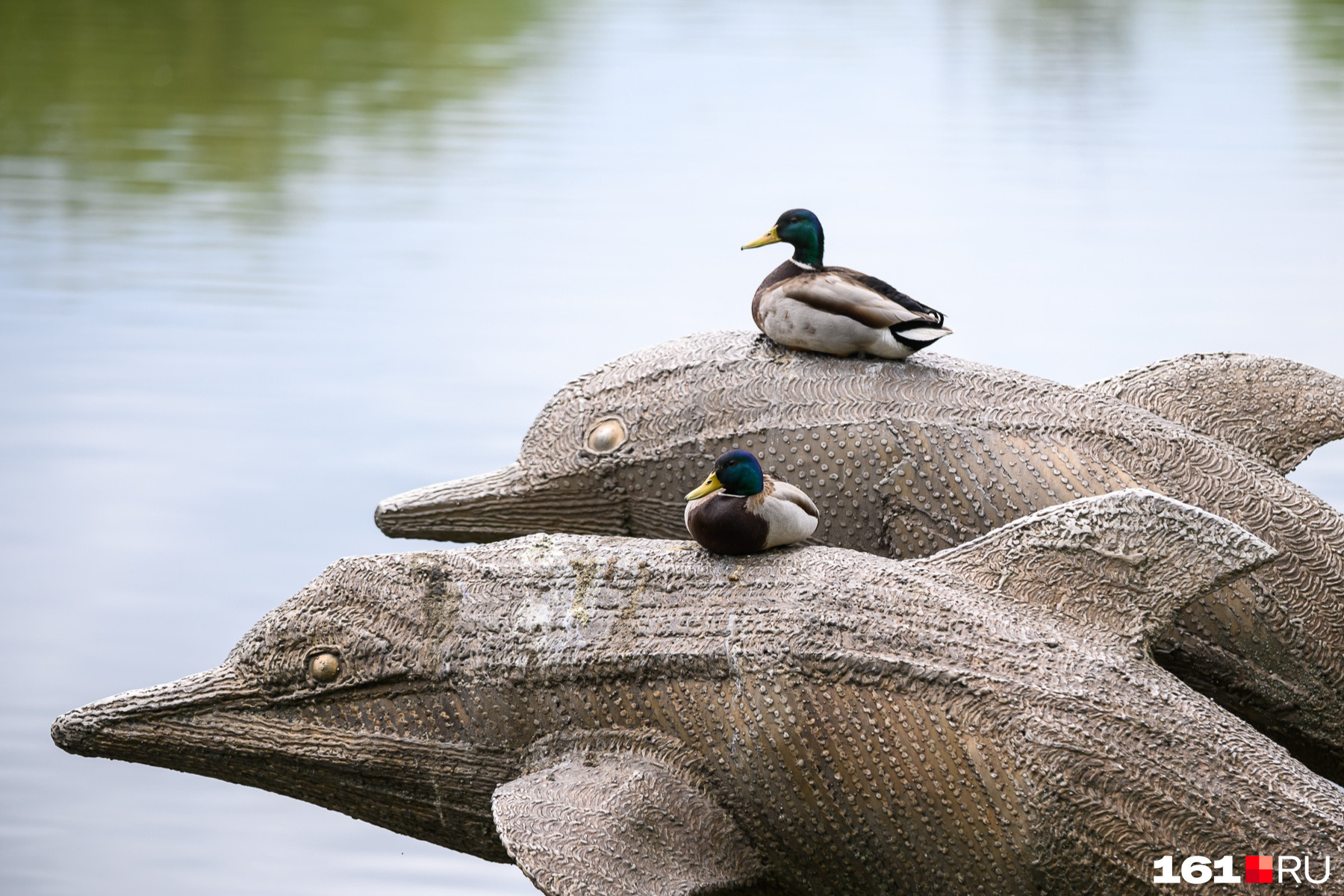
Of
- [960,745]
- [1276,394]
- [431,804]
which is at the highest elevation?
[1276,394]

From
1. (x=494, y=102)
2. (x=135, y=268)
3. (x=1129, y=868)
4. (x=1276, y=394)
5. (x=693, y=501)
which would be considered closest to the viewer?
(x=1129, y=868)

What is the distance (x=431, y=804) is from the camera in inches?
126

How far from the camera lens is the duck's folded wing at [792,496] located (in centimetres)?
312

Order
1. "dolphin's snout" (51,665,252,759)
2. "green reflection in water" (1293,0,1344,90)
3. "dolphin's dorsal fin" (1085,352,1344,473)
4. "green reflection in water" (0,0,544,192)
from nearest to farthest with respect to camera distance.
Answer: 1. "dolphin's snout" (51,665,252,759)
2. "dolphin's dorsal fin" (1085,352,1344,473)
3. "green reflection in water" (0,0,544,192)
4. "green reflection in water" (1293,0,1344,90)

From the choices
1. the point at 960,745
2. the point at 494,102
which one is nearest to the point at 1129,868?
the point at 960,745

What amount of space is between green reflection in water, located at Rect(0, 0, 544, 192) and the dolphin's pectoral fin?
6.32 m

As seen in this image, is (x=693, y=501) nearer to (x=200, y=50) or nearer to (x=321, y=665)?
(x=321, y=665)

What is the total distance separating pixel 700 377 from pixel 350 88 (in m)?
7.67

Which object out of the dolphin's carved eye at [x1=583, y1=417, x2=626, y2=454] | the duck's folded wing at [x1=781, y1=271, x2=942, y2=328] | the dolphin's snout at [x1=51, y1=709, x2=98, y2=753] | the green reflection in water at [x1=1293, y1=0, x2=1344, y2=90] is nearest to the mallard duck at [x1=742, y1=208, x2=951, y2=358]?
the duck's folded wing at [x1=781, y1=271, x2=942, y2=328]

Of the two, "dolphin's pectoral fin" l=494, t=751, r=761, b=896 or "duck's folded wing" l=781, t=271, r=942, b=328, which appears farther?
"duck's folded wing" l=781, t=271, r=942, b=328

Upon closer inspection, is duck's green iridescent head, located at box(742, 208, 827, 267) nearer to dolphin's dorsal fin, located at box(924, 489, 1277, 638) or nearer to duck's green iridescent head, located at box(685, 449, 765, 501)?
duck's green iridescent head, located at box(685, 449, 765, 501)

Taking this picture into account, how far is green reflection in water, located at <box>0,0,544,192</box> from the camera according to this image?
30.0 ft

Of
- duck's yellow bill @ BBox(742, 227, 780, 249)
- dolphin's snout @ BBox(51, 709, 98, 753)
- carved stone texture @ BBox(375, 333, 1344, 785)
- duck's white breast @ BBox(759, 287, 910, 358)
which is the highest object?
duck's yellow bill @ BBox(742, 227, 780, 249)

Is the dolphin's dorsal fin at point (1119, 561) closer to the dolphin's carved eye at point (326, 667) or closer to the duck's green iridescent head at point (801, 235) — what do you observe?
the duck's green iridescent head at point (801, 235)
